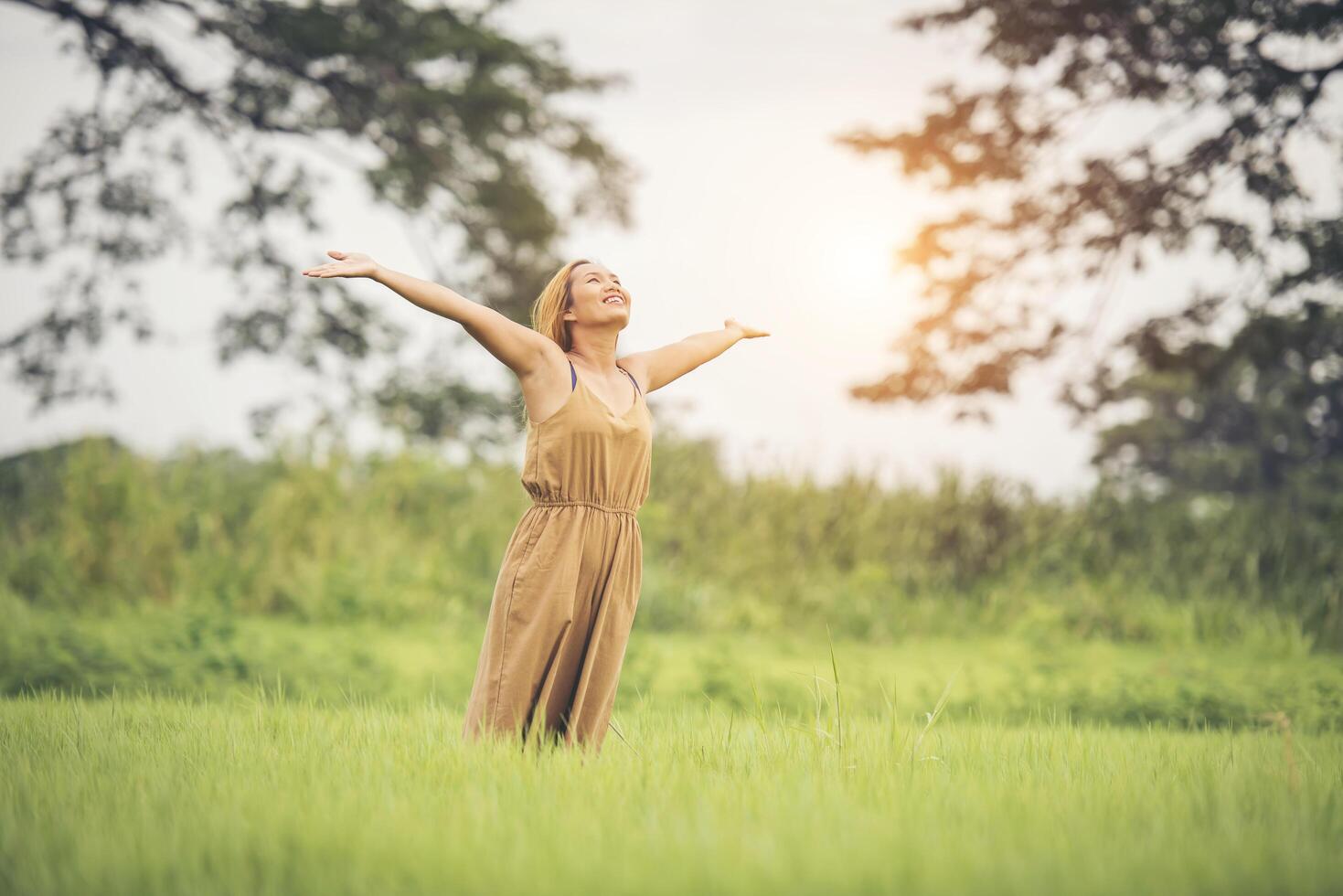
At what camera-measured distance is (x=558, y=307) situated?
3.93 meters

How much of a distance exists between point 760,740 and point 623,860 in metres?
1.45

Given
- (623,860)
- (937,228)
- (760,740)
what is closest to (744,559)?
(937,228)

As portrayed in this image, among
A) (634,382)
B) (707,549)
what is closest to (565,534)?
(634,382)

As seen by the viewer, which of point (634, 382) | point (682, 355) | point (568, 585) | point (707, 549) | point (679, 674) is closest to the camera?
point (568, 585)

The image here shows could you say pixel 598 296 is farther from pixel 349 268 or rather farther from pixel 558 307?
pixel 349 268

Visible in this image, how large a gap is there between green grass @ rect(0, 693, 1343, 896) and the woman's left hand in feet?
5.05

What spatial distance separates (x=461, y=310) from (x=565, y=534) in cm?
79

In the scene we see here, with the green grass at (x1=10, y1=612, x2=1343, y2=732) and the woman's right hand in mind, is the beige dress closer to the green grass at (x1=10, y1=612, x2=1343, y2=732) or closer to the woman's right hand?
the woman's right hand

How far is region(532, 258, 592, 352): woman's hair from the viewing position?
393 cm

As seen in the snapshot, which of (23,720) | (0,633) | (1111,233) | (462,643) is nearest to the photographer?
(23,720)

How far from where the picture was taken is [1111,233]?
418 inches

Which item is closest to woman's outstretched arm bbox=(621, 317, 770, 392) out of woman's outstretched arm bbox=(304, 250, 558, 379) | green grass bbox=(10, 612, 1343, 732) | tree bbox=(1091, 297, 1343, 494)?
woman's outstretched arm bbox=(304, 250, 558, 379)

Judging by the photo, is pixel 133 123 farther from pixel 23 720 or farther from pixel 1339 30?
pixel 1339 30

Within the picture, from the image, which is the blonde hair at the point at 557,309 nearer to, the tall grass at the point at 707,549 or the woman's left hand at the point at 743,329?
the woman's left hand at the point at 743,329
